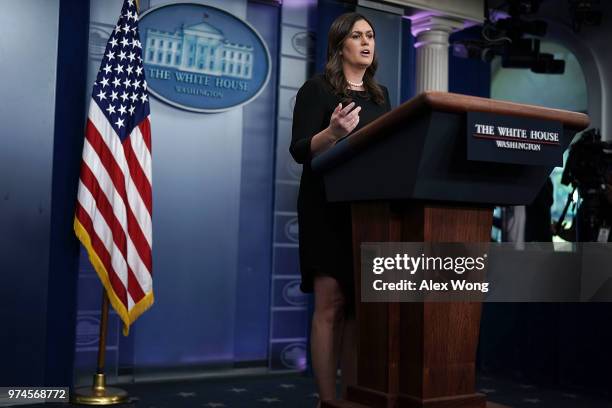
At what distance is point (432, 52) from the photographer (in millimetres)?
4359

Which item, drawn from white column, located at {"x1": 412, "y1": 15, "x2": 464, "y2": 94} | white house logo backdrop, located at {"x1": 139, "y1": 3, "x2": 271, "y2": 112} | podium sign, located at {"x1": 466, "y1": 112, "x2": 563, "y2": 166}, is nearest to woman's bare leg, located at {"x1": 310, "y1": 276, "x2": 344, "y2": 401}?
podium sign, located at {"x1": 466, "y1": 112, "x2": 563, "y2": 166}

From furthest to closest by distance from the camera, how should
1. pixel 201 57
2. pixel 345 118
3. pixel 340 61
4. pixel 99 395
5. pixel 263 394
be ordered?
pixel 201 57
pixel 263 394
pixel 99 395
pixel 340 61
pixel 345 118

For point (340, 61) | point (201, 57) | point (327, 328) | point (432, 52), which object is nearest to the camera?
point (327, 328)

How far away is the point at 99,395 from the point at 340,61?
1912 millimetres

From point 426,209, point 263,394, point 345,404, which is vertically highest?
point 426,209

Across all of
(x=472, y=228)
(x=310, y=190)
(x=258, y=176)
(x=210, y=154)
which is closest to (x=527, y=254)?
(x=258, y=176)

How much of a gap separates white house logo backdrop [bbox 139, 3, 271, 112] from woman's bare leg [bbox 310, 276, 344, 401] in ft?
7.55

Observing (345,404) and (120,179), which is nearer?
(345,404)

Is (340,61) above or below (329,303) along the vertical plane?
above

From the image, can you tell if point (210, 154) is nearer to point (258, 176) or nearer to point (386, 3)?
point (258, 176)

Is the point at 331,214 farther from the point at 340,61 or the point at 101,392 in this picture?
the point at 101,392

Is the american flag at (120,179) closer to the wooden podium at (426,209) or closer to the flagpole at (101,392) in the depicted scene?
the flagpole at (101,392)

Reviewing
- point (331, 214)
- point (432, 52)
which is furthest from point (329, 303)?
point (432, 52)

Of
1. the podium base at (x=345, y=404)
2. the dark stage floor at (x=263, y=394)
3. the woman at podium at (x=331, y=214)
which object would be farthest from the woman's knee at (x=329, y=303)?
the dark stage floor at (x=263, y=394)
